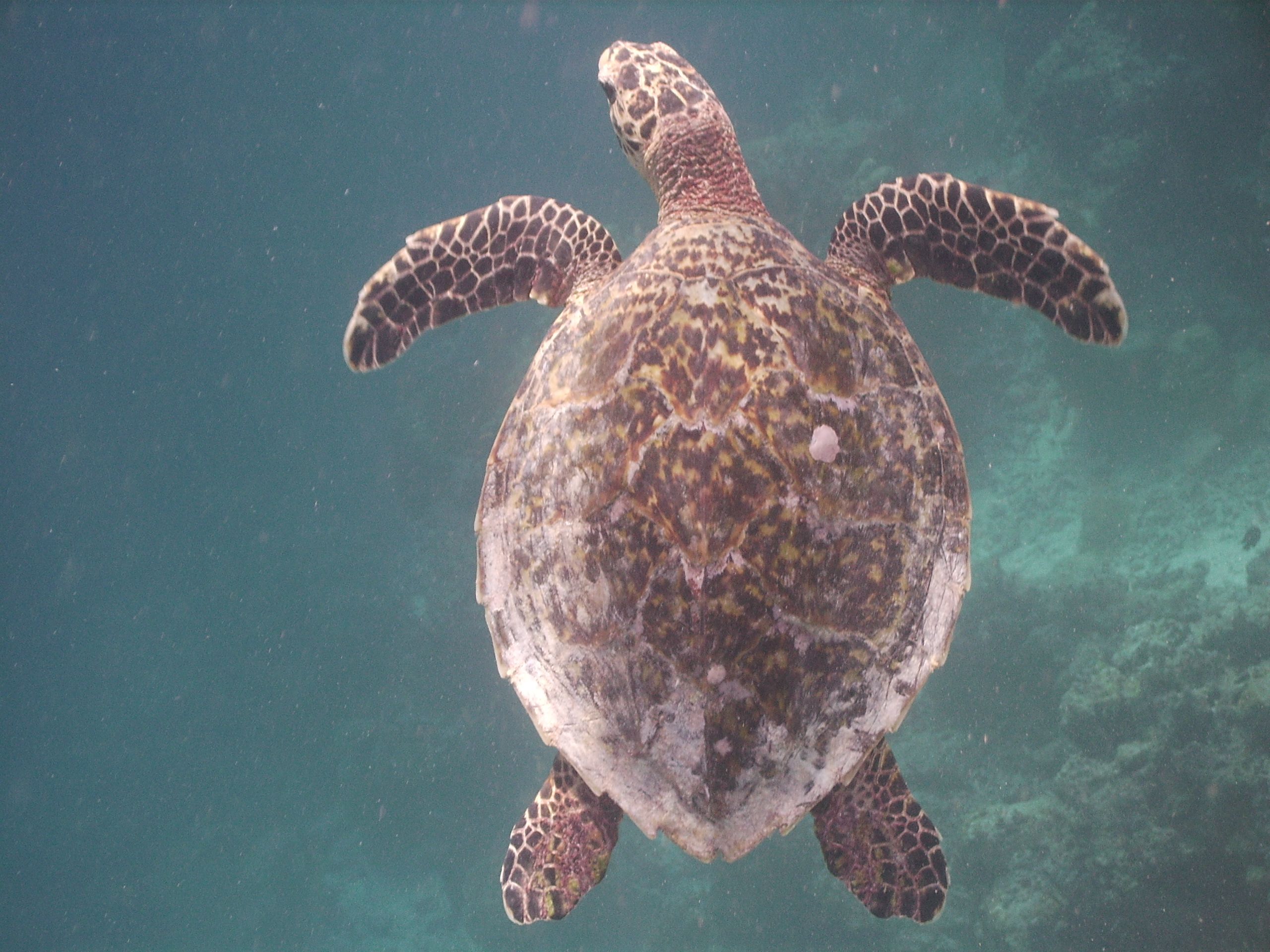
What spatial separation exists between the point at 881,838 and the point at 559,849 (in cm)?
141

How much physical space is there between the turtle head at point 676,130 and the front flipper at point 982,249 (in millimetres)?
621

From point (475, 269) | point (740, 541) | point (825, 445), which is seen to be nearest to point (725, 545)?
point (740, 541)

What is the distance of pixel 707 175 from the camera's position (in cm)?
376

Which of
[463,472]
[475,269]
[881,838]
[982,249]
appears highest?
[475,269]

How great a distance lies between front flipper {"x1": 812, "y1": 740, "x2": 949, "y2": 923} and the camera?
299 cm

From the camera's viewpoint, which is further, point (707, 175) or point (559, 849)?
point (707, 175)

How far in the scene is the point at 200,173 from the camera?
4216 cm

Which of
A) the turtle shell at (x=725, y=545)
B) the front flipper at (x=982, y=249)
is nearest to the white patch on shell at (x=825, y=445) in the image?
the turtle shell at (x=725, y=545)

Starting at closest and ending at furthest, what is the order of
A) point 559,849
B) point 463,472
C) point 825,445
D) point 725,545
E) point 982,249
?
point 725,545 → point 825,445 → point 559,849 → point 982,249 → point 463,472

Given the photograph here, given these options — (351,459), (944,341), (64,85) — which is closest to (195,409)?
(351,459)

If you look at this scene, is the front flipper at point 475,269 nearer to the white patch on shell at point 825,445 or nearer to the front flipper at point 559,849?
the white patch on shell at point 825,445

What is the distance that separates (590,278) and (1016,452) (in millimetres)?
15004

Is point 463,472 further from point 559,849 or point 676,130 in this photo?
point 559,849

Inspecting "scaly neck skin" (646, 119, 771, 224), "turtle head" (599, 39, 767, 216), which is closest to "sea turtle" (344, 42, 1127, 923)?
"scaly neck skin" (646, 119, 771, 224)
